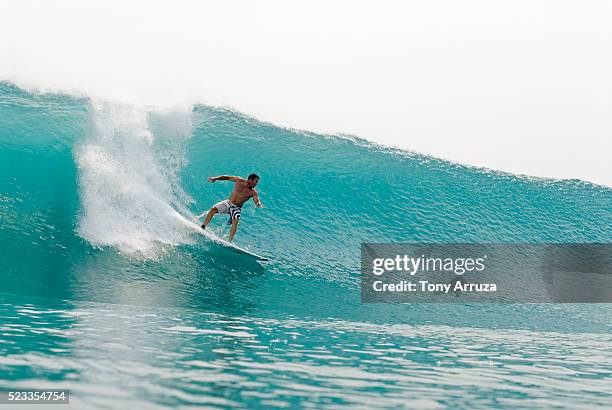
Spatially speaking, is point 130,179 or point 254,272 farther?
point 130,179

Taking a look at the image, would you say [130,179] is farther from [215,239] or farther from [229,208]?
[229,208]

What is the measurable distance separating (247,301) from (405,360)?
14.3 ft

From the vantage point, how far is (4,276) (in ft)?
32.8

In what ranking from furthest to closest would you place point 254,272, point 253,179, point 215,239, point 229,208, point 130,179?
point 130,179
point 254,272
point 215,239
point 229,208
point 253,179

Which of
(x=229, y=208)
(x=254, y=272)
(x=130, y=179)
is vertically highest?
(x=130, y=179)

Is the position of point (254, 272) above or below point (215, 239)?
below

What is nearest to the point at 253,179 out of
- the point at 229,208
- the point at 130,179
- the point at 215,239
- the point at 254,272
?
the point at 229,208

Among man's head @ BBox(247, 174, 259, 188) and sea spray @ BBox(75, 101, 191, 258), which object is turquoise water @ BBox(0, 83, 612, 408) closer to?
sea spray @ BBox(75, 101, 191, 258)

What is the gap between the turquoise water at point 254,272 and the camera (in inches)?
193

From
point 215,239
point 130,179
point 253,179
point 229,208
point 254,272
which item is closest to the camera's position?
point 253,179

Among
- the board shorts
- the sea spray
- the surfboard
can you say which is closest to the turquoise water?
the sea spray

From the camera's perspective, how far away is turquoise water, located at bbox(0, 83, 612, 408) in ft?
16.1

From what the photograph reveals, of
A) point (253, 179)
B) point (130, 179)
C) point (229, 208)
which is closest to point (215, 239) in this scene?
point (229, 208)

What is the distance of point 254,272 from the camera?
37.3 feet
